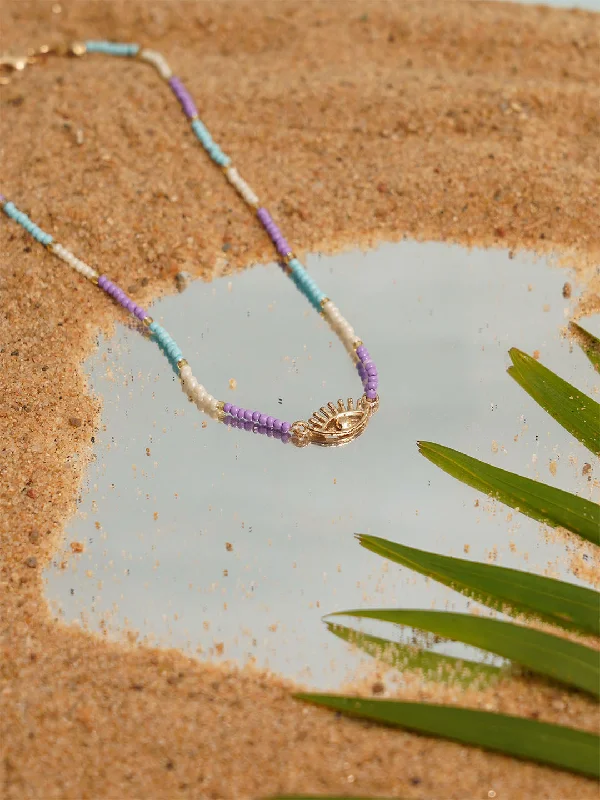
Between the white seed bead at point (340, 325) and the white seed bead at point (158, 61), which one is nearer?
the white seed bead at point (340, 325)

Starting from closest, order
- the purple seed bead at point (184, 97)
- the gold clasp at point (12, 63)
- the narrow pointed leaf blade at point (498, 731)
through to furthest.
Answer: the narrow pointed leaf blade at point (498, 731)
the purple seed bead at point (184, 97)
the gold clasp at point (12, 63)

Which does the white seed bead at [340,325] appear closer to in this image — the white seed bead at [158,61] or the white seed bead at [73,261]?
the white seed bead at [73,261]

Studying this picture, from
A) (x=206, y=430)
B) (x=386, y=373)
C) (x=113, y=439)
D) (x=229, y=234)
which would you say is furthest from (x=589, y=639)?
(x=229, y=234)

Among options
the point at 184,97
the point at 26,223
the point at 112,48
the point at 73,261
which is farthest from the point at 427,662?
the point at 112,48

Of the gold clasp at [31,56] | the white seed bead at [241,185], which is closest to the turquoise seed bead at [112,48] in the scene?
the gold clasp at [31,56]

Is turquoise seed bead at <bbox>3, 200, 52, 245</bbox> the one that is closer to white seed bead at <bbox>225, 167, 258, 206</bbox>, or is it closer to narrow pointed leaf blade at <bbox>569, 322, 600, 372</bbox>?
white seed bead at <bbox>225, 167, 258, 206</bbox>

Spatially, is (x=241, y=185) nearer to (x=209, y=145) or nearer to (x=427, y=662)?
(x=209, y=145)

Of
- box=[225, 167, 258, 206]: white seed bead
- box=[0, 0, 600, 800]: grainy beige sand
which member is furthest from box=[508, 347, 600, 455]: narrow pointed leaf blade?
box=[225, 167, 258, 206]: white seed bead
